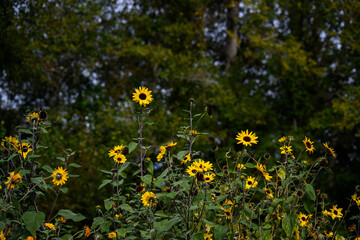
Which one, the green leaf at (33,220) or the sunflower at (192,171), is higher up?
the sunflower at (192,171)

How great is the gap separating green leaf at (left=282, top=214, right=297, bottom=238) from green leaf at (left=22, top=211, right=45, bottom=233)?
1333 millimetres

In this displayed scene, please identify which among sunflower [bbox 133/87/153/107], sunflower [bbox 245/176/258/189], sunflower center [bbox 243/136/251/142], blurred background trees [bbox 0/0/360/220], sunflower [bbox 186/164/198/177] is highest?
blurred background trees [bbox 0/0/360/220]

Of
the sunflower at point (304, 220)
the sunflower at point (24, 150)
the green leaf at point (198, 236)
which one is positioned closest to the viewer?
the green leaf at point (198, 236)

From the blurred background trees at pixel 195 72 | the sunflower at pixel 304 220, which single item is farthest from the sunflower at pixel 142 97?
the blurred background trees at pixel 195 72

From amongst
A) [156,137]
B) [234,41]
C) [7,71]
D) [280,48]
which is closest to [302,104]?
[280,48]

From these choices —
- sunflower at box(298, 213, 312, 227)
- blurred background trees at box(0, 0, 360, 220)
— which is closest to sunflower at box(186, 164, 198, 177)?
sunflower at box(298, 213, 312, 227)

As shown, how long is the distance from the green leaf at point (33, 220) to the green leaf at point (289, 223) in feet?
4.37

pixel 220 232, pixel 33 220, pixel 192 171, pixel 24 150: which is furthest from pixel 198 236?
pixel 24 150

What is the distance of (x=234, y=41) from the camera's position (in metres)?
11.3

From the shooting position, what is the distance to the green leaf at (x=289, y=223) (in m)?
2.18

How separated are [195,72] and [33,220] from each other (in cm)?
775

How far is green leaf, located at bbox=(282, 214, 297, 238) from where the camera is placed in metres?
2.18

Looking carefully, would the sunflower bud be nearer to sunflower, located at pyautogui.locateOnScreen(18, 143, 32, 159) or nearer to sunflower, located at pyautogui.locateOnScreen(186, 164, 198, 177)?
sunflower, located at pyautogui.locateOnScreen(186, 164, 198, 177)

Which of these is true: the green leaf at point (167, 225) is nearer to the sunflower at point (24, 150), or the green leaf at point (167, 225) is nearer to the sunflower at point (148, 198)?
the sunflower at point (148, 198)
